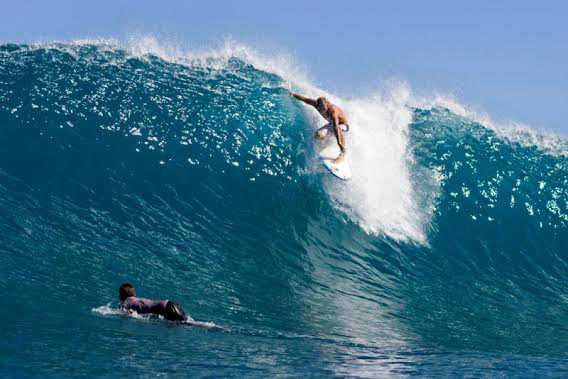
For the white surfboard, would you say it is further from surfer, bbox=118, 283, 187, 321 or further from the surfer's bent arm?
surfer, bbox=118, 283, 187, 321

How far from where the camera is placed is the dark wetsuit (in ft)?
27.6

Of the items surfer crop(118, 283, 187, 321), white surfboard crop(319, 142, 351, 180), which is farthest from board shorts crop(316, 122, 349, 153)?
surfer crop(118, 283, 187, 321)

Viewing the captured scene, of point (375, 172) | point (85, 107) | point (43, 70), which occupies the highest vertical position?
point (43, 70)

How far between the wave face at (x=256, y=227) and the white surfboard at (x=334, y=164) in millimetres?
410

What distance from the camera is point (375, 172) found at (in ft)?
51.5

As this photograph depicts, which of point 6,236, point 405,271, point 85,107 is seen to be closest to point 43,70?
point 85,107

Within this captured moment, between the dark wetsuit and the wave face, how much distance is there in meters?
0.23

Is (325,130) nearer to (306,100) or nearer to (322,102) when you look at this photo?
(322,102)

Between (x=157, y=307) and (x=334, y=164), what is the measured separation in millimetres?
6959

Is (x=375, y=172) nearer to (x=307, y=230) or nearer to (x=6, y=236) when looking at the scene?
(x=307, y=230)

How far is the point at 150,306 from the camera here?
8578 mm

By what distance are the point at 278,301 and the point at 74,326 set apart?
328 cm

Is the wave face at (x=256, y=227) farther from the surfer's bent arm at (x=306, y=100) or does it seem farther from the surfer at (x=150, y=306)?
the surfer's bent arm at (x=306, y=100)

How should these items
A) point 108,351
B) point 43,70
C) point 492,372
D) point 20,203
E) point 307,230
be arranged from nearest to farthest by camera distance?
point 108,351 → point 492,372 → point 20,203 → point 307,230 → point 43,70
